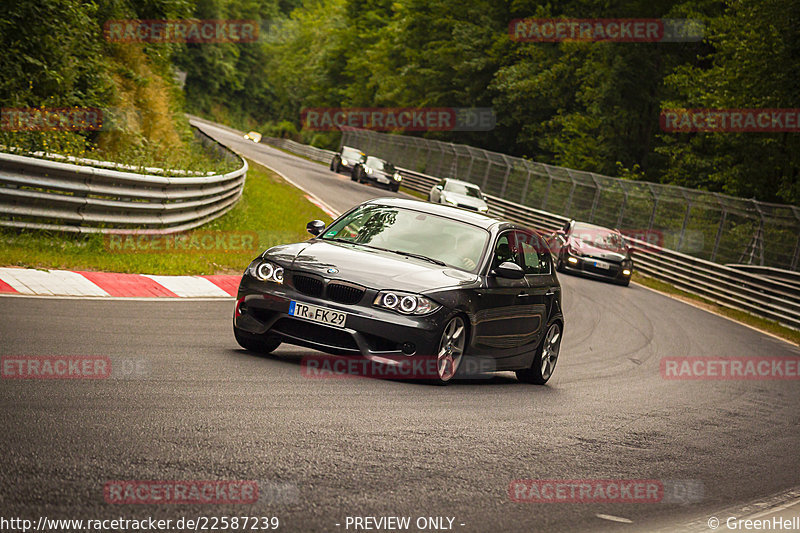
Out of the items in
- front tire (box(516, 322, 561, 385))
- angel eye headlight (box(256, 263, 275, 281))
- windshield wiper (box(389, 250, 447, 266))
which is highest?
windshield wiper (box(389, 250, 447, 266))

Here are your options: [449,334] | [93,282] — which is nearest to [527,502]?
[449,334]

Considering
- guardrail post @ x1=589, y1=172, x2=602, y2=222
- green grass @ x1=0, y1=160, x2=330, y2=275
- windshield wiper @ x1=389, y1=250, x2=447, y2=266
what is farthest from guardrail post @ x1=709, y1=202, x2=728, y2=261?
windshield wiper @ x1=389, y1=250, x2=447, y2=266

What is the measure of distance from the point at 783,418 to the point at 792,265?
16.3 meters

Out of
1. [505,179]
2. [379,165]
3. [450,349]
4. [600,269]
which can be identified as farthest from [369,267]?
[379,165]

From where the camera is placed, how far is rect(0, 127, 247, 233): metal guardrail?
38.3ft

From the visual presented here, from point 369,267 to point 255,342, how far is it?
125 centimetres

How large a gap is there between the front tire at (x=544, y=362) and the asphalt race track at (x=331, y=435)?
145mm

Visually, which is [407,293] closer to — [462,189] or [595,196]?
[462,189]

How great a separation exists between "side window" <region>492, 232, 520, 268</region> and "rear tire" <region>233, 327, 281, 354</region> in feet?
6.95

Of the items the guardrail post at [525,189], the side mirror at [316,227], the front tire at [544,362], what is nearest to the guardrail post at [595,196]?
the guardrail post at [525,189]

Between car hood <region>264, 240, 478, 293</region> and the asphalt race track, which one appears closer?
the asphalt race track

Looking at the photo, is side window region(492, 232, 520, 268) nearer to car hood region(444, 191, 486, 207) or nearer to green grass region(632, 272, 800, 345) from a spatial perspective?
green grass region(632, 272, 800, 345)

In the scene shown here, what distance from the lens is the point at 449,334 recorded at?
7855 mm

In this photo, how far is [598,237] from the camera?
2672cm
